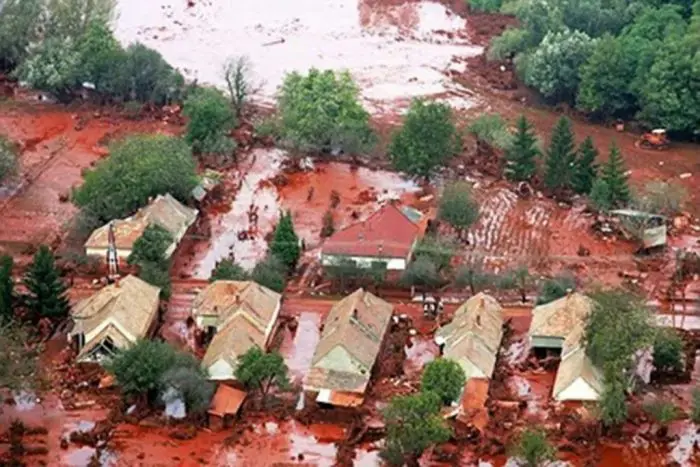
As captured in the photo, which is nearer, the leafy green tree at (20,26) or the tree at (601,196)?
the tree at (601,196)

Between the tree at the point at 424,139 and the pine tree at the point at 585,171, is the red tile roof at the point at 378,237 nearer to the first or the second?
the tree at the point at 424,139

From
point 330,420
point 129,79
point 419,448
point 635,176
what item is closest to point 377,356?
point 330,420

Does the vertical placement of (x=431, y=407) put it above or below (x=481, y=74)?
above

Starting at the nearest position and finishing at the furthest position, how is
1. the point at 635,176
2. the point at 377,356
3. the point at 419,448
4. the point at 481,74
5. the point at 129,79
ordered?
the point at 419,448 → the point at 377,356 → the point at 635,176 → the point at 129,79 → the point at 481,74

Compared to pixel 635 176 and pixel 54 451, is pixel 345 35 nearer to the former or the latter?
pixel 635 176

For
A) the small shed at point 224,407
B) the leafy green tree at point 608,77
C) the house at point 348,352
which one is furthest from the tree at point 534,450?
the leafy green tree at point 608,77

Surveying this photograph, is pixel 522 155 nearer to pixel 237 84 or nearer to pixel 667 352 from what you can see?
pixel 237 84

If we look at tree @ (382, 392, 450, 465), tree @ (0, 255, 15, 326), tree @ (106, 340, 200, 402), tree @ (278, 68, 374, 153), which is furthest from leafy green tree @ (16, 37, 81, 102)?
tree @ (382, 392, 450, 465)

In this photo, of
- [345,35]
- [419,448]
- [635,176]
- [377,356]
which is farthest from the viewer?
[345,35]
